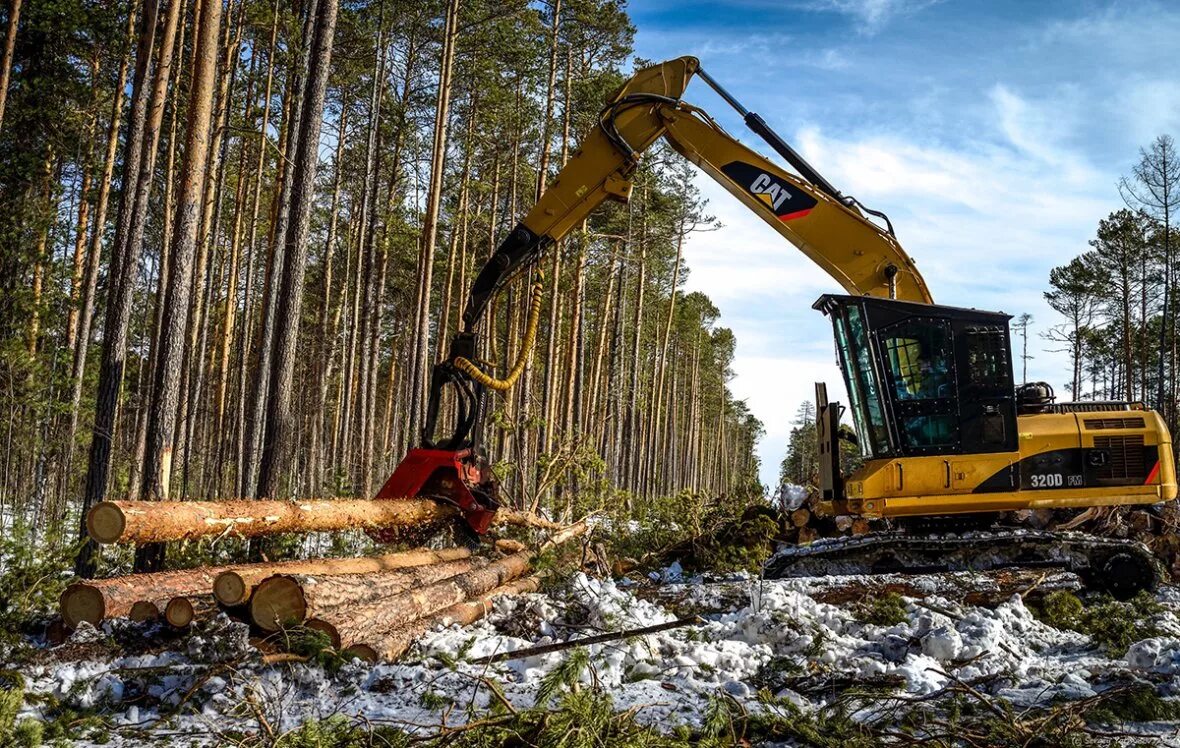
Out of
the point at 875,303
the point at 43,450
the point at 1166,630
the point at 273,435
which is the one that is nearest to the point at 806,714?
the point at 1166,630

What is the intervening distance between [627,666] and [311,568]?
281cm

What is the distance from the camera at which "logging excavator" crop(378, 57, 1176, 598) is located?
769cm

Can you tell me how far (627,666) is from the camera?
4.79 meters

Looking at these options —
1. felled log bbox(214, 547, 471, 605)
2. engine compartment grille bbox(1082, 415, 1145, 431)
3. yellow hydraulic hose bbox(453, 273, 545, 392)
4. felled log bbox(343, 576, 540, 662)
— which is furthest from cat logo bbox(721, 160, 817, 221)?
felled log bbox(214, 547, 471, 605)

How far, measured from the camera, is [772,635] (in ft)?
18.1

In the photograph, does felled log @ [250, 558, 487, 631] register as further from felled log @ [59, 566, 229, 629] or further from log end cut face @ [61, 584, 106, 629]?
log end cut face @ [61, 584, 106, 629]

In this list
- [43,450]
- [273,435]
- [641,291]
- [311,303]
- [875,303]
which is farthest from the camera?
[311,303]

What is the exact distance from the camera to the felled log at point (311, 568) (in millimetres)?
4637

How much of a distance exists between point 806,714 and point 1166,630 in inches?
152

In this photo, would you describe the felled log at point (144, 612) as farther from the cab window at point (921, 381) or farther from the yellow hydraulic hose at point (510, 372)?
the cab window at point (921, 381)

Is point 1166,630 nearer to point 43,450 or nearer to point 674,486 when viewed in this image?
point 43,450

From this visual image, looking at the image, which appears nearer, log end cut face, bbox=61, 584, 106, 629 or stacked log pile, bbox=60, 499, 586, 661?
stacked log pile, bbox=60, 499, 586, 661

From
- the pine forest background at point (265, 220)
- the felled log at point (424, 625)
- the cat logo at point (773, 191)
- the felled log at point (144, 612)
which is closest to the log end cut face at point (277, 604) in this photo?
the felled log at point (424, 625)

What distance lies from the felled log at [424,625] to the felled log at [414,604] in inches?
1.5
